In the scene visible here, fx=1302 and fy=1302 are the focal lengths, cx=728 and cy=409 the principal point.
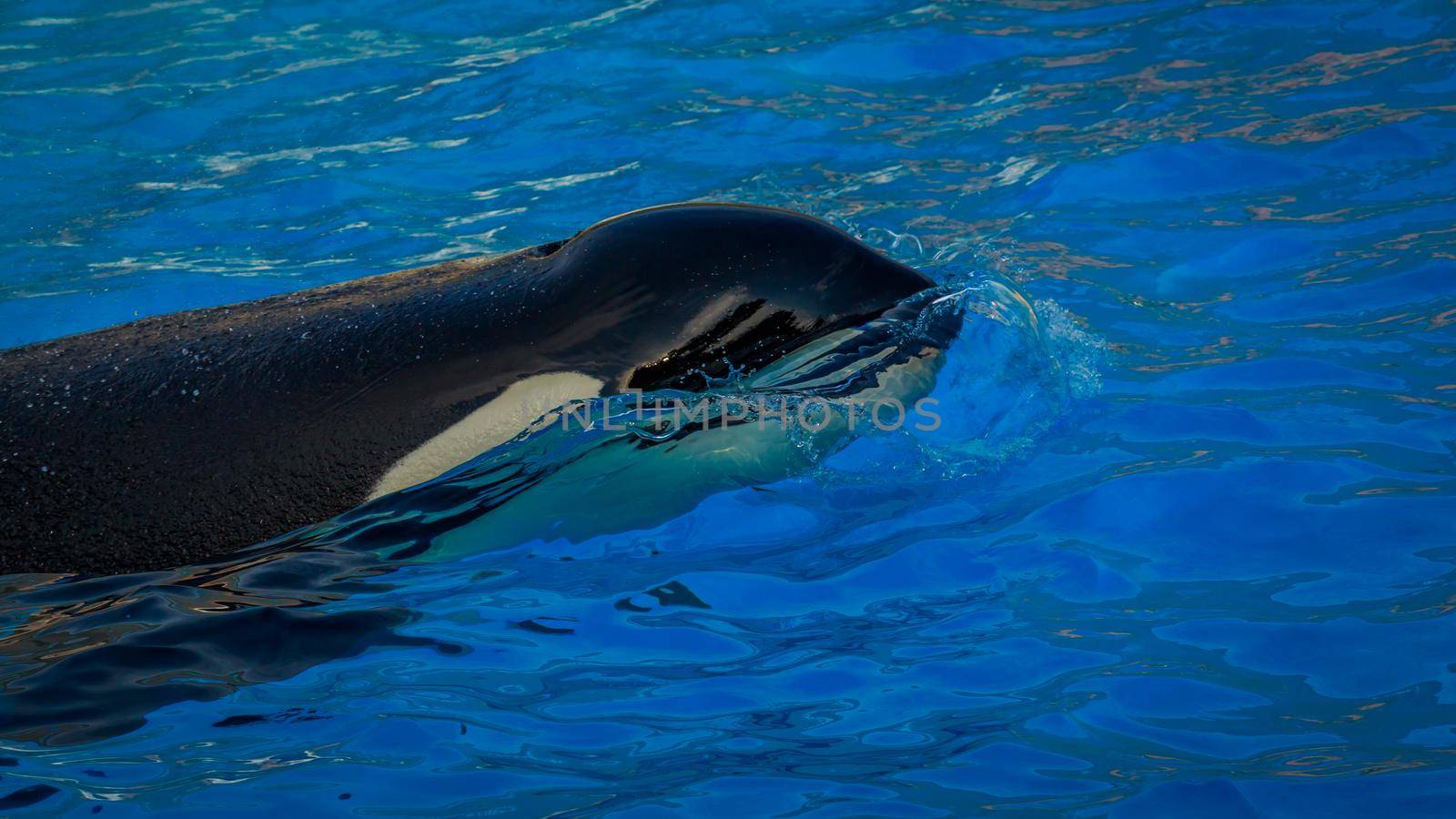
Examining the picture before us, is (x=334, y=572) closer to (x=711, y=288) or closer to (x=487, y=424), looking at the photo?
(x=487, y=424)

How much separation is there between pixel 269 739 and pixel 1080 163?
5010 millimetres

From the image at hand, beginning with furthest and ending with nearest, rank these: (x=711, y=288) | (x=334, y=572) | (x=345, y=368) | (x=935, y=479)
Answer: (x=935, y=479)
(x=711, y=288)
(x=345, y=368)
(x=334, y=572)

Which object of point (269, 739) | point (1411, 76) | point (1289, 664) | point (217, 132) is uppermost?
point (217, 132)

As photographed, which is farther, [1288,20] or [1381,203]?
[1288,20]

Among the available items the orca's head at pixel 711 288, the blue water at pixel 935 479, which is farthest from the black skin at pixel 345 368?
the blue water at pixel 935 479

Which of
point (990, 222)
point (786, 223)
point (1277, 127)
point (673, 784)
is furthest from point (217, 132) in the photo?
point (673, 784)

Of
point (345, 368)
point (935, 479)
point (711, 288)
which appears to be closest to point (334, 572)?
point (345, 368)

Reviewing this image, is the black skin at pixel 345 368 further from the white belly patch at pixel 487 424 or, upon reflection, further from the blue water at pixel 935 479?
the blue water at pixel 935 479

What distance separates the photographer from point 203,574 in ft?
11.8

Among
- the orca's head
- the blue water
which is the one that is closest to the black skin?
the orca's head

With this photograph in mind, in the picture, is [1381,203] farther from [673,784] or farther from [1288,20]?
[673,784]

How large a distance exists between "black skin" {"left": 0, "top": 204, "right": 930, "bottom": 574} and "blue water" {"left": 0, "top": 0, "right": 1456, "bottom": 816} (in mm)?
193

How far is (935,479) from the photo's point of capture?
163 inches

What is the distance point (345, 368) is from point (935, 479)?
1.84 m
